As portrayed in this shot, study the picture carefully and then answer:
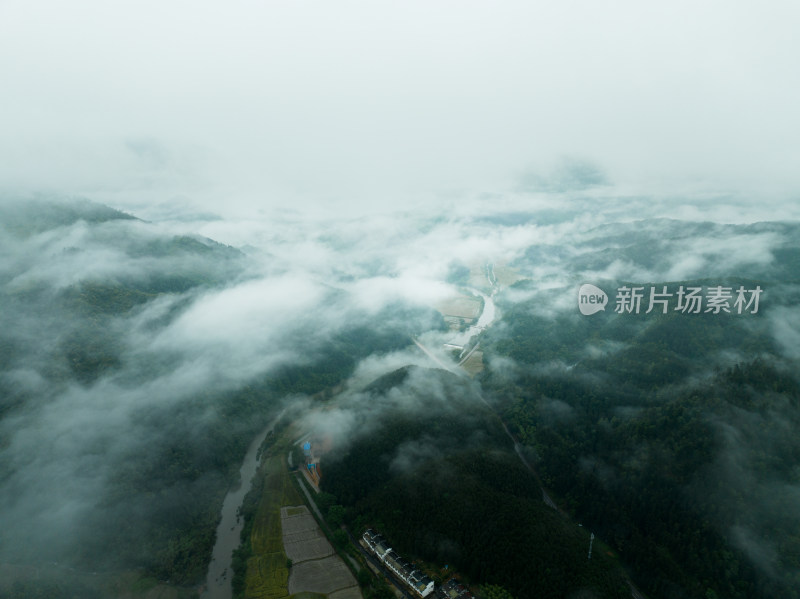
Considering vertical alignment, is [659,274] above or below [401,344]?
above

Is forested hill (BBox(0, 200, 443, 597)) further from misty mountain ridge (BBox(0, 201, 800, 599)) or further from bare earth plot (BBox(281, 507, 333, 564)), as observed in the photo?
bare earth plot (BBox(281, 507, 333, 564))

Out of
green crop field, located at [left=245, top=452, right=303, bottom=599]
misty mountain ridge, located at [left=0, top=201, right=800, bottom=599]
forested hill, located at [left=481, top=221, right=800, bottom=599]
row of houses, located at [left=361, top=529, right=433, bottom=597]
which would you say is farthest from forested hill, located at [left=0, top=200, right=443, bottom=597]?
forested hill, located at [left=481, top=221, right=800, bottom=599]

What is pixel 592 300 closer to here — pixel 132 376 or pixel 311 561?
pixel 311 561

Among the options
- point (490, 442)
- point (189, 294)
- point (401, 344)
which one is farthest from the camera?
point (401, 344)

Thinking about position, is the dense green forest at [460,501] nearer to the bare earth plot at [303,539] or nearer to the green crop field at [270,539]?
the bare earth plot at [303,539]

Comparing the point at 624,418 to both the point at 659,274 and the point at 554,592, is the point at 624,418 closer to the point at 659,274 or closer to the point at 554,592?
the point at 554,592

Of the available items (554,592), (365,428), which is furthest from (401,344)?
(554,592)
